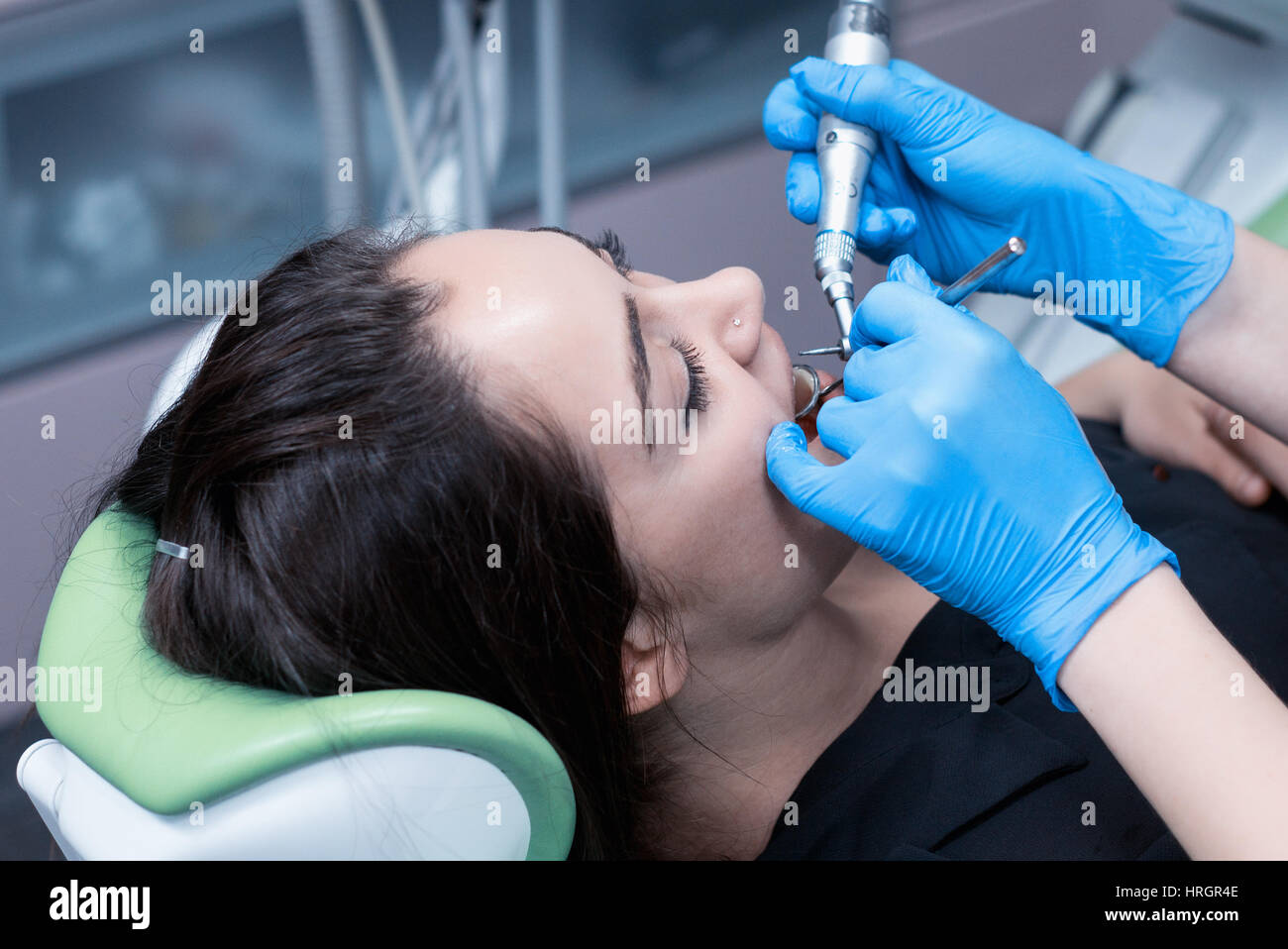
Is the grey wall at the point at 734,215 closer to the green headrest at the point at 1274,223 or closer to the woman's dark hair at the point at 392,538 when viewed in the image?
the green headrest at the point at 1274,223

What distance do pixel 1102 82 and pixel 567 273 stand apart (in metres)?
1.31

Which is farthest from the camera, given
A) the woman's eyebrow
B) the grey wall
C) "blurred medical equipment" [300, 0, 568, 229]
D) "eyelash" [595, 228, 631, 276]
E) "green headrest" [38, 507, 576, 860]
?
the grey wall

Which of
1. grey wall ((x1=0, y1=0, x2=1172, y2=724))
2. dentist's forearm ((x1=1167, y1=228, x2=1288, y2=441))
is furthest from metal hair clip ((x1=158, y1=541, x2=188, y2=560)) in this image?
grey wall ((x1=0, y1=0, x2=1172, y2=724))

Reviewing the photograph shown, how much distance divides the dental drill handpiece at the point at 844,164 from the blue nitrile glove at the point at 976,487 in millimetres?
99

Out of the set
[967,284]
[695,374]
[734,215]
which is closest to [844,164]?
[967,284]

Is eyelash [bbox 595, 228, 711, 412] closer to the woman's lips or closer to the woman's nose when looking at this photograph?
the woman's nose

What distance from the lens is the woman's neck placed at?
0.97 metres

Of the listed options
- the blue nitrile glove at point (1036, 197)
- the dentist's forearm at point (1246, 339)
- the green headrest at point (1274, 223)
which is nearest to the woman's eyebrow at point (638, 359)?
the blue nitrile glove at point (1036, 197)

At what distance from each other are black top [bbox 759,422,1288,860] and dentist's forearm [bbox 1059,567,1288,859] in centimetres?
16

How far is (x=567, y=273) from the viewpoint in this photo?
0.87 metres

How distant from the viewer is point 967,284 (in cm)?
95

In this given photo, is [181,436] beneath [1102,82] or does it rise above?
beneath
